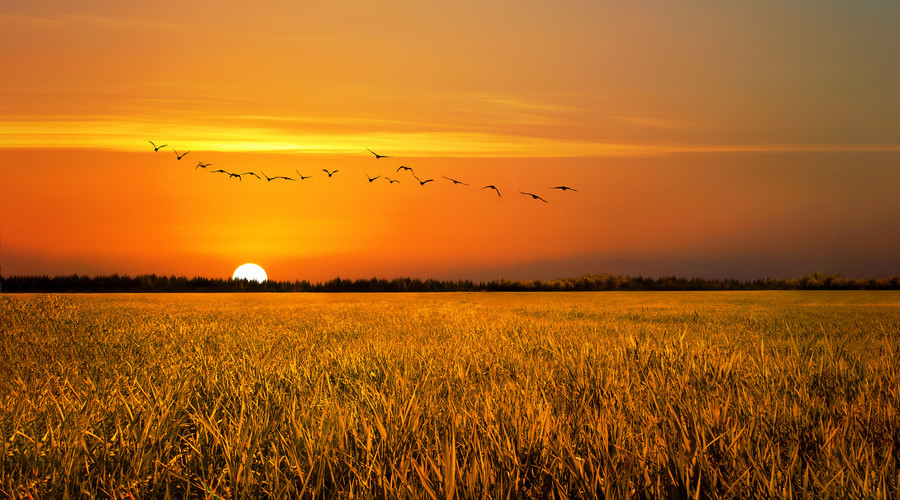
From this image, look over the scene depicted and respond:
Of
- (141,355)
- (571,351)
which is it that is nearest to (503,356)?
(571,351)

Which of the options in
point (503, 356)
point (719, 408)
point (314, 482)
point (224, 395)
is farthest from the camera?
point (503, 356)

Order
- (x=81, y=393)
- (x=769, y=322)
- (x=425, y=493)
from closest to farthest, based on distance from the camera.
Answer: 1. (x=425, y=493)
2. (x=81, y=393)
3. (x=769, y=322)

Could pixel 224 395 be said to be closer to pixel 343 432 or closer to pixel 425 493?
pixel 343 432

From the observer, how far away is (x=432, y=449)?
2961 millimetres

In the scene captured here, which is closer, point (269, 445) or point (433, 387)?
point (269, 445)

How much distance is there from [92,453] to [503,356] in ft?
12.5

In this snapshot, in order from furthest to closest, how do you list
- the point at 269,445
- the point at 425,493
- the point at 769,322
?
the point at 769,322 → the point at 269,445 → the point at 425,493

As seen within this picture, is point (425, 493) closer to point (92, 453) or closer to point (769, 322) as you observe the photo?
point (92, 453)

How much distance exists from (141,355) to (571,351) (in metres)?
4.76

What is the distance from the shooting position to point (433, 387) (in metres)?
4.56

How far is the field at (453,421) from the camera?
2.55 metres

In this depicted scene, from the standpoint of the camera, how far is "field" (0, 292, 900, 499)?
8.38 feet

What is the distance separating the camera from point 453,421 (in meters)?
3.26

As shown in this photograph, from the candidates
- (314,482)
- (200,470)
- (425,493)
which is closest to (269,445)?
(200,470)
